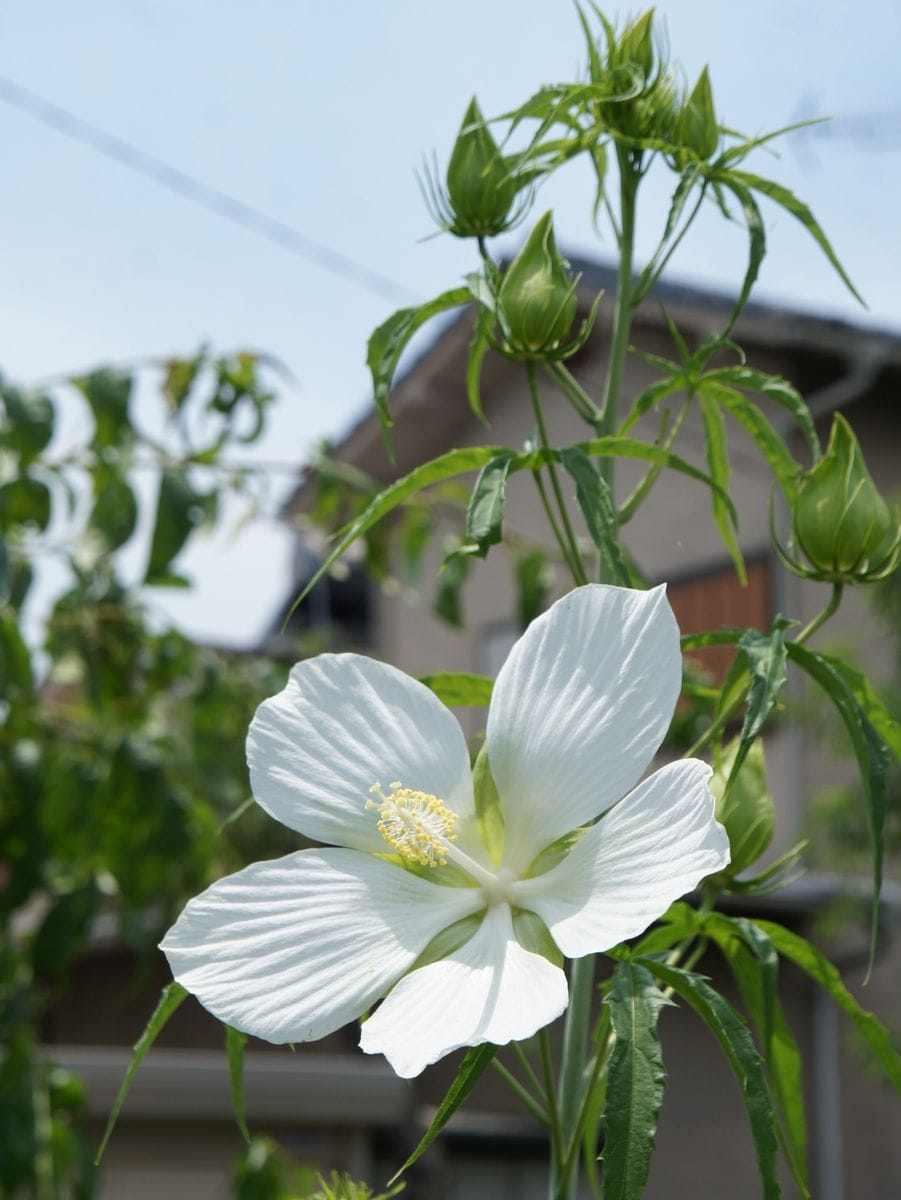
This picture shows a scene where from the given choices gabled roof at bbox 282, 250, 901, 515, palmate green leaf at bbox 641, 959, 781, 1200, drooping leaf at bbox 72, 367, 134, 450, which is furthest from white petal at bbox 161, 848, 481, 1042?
gabled roof at bbox 282, 250, 901, 515

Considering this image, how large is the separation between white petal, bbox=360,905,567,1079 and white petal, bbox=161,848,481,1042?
0.02 m

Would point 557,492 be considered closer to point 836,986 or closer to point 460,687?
point 460,687

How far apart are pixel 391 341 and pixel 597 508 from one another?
162mm

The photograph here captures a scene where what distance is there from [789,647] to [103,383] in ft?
5.06

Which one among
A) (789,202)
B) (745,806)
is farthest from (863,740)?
(789,202)

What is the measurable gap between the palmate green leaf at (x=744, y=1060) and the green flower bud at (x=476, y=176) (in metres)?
0.39

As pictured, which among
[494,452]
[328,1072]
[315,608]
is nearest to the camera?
[494,452]

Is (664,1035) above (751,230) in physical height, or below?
below

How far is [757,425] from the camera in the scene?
31.3 inches

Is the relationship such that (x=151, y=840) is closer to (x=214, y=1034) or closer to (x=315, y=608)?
(x=214, y=1034)

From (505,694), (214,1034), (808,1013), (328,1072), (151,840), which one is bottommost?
(214,1034)

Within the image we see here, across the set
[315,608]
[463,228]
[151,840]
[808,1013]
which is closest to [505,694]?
[463,228]

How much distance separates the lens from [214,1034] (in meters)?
6.43

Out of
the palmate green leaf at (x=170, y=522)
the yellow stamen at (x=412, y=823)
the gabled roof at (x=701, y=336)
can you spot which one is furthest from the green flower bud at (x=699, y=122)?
the gabled roof at (x=701, y=336)
